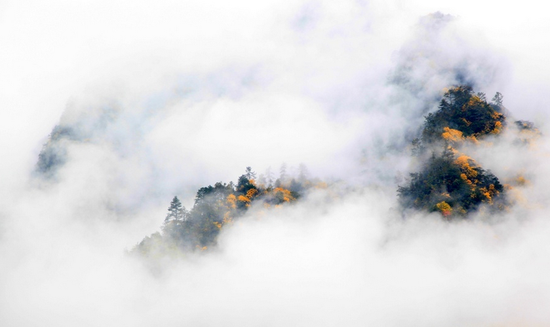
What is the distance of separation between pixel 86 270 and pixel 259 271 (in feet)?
216

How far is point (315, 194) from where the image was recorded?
9975cm

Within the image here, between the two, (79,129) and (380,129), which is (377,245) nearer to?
(380,129)

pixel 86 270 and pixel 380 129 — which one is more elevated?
pixel 380 129

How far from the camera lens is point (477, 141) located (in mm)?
77812

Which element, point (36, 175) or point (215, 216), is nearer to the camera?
point (215, 216)

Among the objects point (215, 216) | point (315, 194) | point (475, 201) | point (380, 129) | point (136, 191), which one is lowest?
point (475, 201)

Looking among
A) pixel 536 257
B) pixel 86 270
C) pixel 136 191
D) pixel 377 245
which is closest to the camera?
pixel 536 257

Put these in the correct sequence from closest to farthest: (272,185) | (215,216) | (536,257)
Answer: (536,257) → (215,216) → (272,185)

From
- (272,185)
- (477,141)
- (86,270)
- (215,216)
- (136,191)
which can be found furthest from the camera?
(136,191)

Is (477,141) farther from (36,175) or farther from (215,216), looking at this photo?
(36,175)

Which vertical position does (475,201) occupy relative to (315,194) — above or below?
below

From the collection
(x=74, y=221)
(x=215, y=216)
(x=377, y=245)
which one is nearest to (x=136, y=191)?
(x=74, y=221)

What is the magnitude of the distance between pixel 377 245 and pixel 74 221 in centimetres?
11530

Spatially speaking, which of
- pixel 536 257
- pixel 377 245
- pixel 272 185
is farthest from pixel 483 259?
pixel 272 185
